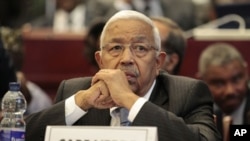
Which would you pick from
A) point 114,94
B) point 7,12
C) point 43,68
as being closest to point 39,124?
point 114,94

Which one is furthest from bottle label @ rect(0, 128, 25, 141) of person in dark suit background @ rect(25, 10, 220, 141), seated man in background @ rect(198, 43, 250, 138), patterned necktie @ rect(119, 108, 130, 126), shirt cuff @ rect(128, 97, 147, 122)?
seated man in background @ rect(198, 43, 250, 138)

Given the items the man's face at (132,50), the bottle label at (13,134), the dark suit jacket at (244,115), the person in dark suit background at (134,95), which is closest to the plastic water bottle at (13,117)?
the bottle label at (13,134)

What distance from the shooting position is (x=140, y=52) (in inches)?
165

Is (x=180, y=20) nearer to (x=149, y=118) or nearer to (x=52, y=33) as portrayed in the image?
(x=52, y=33)

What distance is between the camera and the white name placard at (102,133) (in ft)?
11.3

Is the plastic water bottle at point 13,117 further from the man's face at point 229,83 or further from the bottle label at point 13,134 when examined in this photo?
the man's face at point 229,83

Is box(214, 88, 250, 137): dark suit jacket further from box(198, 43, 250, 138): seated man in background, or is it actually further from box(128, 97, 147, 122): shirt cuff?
box(128, 97, 147, 122): shirt cuff

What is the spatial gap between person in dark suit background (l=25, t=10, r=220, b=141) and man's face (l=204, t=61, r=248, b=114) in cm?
131

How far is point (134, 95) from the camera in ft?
12.9

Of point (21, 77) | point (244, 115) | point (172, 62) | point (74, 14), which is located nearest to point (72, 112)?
point (172, 62)

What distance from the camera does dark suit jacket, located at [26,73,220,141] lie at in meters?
3.88

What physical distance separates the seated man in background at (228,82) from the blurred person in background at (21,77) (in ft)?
5.01

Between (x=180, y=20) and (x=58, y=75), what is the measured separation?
5.09 feet

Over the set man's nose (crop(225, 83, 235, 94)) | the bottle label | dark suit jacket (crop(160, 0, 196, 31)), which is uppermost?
dark suit jacket (crop(160, 0, 196, 31))
